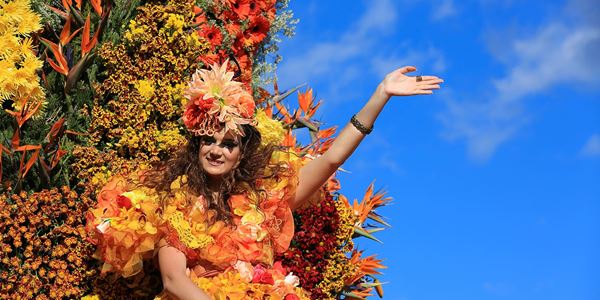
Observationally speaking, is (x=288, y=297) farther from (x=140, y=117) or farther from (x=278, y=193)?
(x=140, y=117)

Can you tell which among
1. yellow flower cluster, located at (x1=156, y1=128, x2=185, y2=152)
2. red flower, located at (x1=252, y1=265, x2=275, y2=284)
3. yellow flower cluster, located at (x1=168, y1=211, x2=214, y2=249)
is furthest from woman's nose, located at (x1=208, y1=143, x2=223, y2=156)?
yellow flower cluster, located at (x1=156, y1=128, x2=185, y2=152)

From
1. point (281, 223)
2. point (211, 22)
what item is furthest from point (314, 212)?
point (211, 22)

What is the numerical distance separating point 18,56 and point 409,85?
195 centimetres

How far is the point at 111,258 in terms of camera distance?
3.76 meters

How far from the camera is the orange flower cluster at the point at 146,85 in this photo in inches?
169

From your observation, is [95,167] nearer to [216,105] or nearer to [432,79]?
[216,105]

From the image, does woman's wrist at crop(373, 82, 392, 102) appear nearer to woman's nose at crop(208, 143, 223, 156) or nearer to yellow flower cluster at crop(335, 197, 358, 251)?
woman's nose at crop(208, 143, 223, 156)

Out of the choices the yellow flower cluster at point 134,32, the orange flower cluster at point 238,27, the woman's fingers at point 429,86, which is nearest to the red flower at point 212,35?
the orange flower cluster at point 238,27

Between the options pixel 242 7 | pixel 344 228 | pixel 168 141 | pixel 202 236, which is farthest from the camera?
pixel 242 7

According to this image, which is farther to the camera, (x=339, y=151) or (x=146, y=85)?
(x=146, y=85)

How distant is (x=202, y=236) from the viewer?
3584 mm

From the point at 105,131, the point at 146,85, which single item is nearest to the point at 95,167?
the point at 105,131

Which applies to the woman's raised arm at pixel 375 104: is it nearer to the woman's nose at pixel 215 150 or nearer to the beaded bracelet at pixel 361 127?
the beaded bracelet at pixel 361 127

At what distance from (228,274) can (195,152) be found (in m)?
0.55
